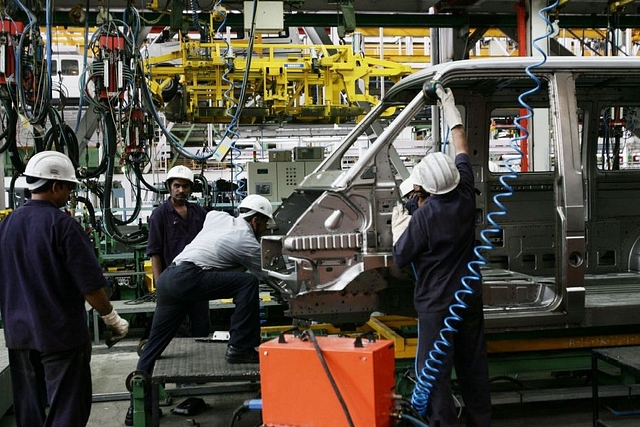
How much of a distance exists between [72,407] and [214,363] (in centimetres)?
111

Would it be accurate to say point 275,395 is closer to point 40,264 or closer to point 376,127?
point 40,264

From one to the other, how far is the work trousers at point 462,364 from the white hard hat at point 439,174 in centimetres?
72

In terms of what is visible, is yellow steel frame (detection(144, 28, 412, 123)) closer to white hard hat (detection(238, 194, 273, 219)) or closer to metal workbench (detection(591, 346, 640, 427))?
white hard hat (detection(238, 194, 273, 219))

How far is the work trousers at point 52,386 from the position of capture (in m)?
3.84

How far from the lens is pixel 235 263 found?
197 inches

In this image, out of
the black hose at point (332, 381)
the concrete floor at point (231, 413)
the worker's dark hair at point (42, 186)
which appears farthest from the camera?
the concrete floor at point (231, 413)

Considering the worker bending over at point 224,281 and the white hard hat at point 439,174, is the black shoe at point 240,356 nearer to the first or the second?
the worker bending over at point 224,281

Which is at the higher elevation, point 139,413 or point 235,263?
point 235,263

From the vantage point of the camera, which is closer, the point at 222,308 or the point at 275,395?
→ the point at 275,395

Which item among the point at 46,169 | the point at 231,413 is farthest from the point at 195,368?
the point at 46,169

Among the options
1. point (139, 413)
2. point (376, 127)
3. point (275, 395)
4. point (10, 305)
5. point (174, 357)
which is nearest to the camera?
point (275, 395)

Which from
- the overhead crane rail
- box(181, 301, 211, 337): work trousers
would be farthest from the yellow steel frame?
box(181, 301, 211, 337): work trousers

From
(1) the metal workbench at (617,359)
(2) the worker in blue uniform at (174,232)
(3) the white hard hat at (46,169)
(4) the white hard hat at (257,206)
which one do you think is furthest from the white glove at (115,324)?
(1) the metal workbench at (617,359)

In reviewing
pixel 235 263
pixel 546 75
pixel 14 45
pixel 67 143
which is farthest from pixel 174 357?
pixel 546 75
